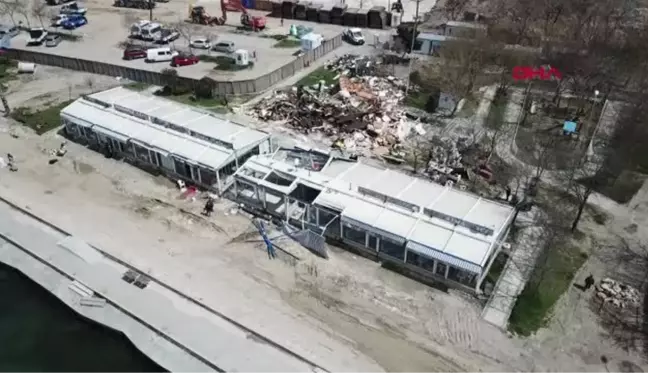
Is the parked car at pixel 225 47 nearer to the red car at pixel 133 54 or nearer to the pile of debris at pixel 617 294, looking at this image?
the red car at pixel 133 54

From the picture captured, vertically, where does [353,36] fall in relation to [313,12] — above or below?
below

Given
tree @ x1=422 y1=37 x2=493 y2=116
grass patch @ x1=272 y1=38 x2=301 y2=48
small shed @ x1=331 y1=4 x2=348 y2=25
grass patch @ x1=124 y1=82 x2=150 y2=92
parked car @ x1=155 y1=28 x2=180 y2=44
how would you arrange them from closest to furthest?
tree @ x1=422 y1=37 x2=493 y2=116 → grass patch @ x1=124 y1=82 x2=150 y2=92 → grass patch @ x1=272 y1=38 x2=301 y2=48 → parked car @ x1=155 y1=28 x2=180 y2=44 → small shed @ x1=331 y1=4 x2=348 y2=25

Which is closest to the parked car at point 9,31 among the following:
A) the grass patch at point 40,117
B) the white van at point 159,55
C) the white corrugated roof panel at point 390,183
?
the white van at point 159,55

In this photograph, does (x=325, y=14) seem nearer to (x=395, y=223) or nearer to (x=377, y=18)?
(x=377, y=18)

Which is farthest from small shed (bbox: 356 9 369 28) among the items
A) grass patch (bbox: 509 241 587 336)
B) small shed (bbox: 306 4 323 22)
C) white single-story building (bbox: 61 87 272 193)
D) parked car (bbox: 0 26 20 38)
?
grass patch (bbox: 509 241 587 336)

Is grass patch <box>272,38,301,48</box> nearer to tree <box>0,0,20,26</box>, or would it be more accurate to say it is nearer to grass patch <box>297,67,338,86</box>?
grass patch <box>297,67,338,86</box>

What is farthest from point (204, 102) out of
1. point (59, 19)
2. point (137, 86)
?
point (59, 19)
